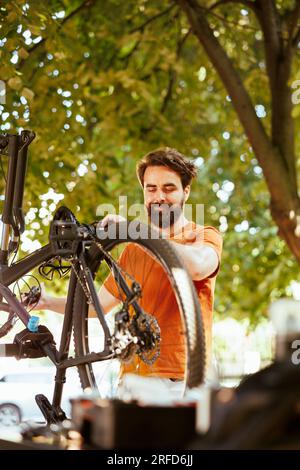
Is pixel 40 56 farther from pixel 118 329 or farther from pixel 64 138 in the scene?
pixel 118 329

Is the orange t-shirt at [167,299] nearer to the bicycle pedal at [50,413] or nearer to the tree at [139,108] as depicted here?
the bicycle pedal at [50,413]

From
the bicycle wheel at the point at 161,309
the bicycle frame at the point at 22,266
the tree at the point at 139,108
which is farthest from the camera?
the tree at the point at 139,108

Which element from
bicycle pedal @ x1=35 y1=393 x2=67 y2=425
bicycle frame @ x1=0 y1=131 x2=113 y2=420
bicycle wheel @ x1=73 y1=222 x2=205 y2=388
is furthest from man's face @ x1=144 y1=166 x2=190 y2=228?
bicycle pedal @ x1=35 y1=393 x2=67 y2=425

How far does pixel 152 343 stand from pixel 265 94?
15.3 feet

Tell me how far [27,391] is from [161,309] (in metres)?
0.57

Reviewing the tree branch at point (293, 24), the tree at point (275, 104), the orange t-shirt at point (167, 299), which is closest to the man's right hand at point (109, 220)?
the orange t-shirt at point (167, 299)

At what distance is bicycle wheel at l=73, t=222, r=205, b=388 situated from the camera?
1168mm

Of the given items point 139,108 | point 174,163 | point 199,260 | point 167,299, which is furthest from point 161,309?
point 139,108

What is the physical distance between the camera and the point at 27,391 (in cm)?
216

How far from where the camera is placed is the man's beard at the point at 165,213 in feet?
6.53

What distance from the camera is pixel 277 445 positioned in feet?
2.47

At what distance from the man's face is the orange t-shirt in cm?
6

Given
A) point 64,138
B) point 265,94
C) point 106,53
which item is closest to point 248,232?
point 265,94

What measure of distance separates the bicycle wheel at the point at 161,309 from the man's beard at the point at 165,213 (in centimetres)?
10
